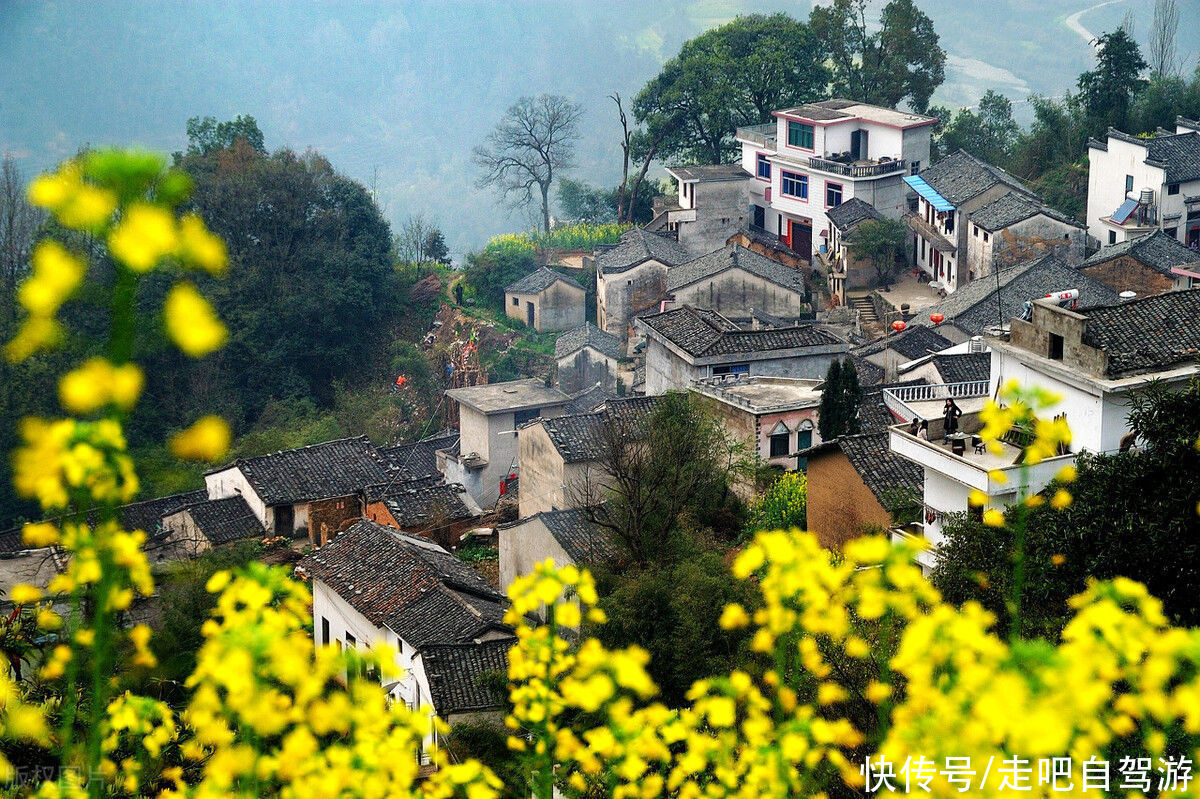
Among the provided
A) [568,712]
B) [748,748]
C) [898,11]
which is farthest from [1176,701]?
[898,11]

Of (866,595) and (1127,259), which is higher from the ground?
(866,595)

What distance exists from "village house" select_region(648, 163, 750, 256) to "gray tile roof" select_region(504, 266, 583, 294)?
3525mm

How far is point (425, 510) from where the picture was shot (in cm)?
2344

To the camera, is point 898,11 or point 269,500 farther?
point 898,11

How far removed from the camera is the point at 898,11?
41.3m

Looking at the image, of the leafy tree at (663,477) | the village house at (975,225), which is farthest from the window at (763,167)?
the leafy tree at (663,477)

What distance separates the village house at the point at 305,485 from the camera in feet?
79.6

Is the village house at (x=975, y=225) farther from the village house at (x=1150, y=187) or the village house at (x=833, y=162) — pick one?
the village house at (x=1150, y=187)

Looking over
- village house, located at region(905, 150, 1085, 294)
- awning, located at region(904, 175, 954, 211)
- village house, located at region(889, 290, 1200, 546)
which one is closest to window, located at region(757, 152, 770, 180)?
awning, located at region(904, 175, 954, 211)

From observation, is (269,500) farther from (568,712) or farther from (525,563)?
(568,712)

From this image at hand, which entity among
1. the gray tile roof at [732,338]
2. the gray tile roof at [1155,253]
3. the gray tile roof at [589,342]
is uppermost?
the gray tile roof at [1155,253]

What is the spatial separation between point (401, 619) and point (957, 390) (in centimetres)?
900

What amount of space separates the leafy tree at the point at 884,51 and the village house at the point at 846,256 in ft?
27.0

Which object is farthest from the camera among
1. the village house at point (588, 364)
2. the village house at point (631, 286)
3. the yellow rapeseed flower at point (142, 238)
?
the village house at point (631, 286)
